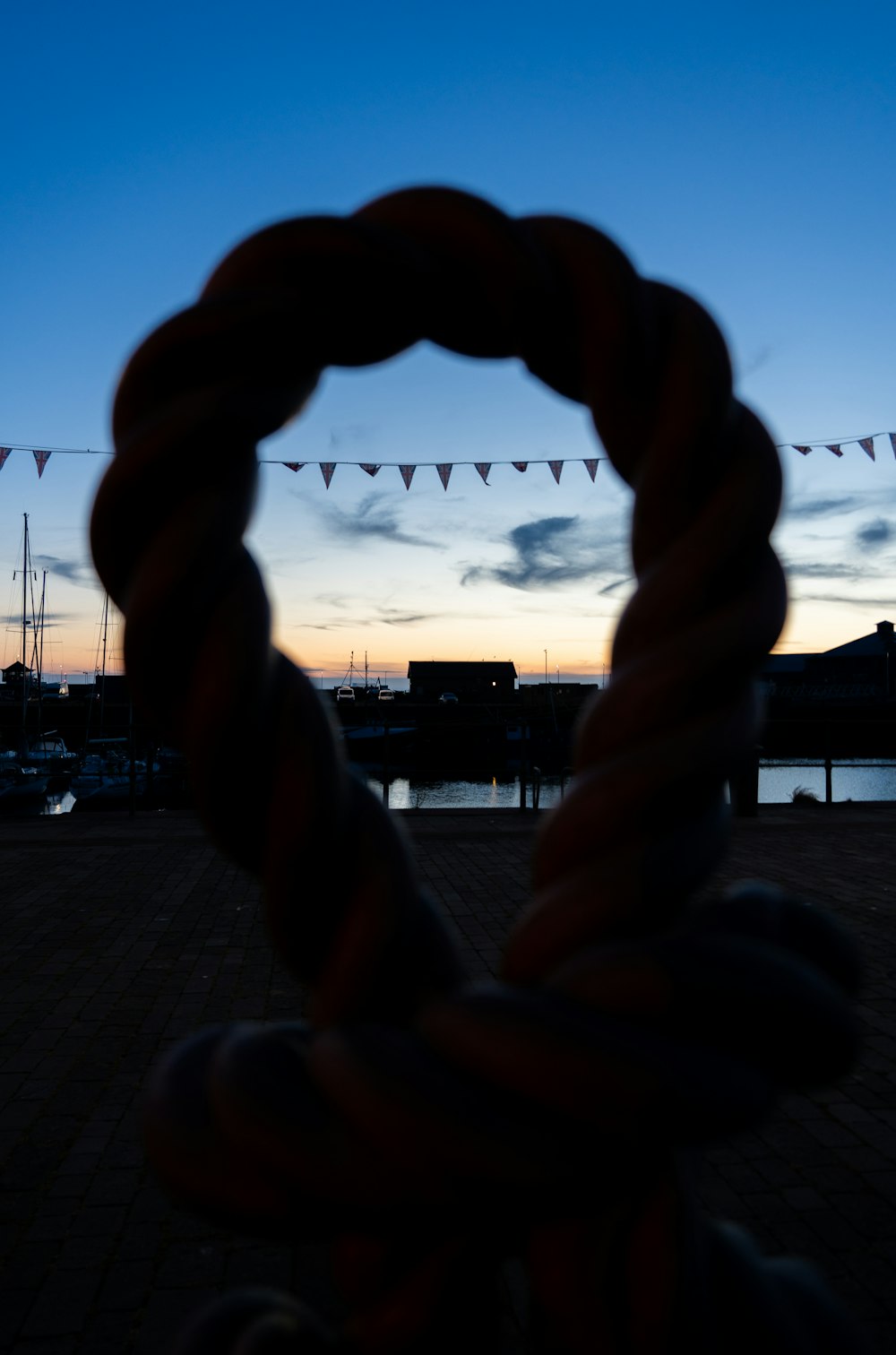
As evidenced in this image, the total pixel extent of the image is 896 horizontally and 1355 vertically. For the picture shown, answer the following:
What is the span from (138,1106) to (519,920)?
4.66 meters

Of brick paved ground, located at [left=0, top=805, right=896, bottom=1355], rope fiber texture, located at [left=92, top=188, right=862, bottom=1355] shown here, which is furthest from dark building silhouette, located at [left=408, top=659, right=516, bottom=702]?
rope fiber texture, located at [left=92, top=188, right=862, bottom=1355]

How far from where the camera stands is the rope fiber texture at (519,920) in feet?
1.60

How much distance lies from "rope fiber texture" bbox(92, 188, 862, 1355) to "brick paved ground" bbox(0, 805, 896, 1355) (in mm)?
2984

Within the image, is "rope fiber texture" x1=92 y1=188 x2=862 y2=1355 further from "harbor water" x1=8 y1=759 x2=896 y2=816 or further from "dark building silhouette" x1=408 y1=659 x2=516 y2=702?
"dark building silhouette" x1=408 y1=659 x2=516 y2=702

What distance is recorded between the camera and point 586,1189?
1.58 feet

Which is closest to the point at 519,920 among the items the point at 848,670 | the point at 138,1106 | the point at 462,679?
the point at 138,1106

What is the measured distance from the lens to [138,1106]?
452 centimetres

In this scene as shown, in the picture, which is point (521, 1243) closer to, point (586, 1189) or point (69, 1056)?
point (586, 1189)

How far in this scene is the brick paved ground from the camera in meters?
3.12

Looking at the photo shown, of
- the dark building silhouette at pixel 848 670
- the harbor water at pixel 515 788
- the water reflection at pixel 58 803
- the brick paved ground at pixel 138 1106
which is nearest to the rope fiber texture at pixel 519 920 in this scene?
the brick paved ground at pixel 138 1106

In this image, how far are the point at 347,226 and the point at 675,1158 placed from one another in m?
0.59

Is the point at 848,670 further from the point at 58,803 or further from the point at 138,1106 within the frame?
the point at 138,1106

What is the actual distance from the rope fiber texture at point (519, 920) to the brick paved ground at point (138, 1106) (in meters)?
2.98

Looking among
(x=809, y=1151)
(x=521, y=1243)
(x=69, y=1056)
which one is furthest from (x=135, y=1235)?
(x=521, y=1243)
